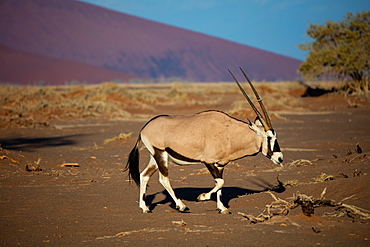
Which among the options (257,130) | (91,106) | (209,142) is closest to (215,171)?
(209,142)

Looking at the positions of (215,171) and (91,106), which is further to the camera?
(91,106)

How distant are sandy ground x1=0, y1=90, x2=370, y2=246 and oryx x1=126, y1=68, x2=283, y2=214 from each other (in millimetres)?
664

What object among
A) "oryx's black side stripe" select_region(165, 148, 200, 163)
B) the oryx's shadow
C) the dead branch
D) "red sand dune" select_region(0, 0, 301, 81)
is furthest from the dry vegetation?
"red sand dune" select_region(0, 0, 301, 81)

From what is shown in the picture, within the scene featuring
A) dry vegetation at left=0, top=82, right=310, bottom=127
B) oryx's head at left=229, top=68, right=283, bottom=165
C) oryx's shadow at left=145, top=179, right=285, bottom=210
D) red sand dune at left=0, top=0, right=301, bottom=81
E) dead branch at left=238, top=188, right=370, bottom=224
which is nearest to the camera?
dead branch at left=238, top=188, right=370, bottom=224

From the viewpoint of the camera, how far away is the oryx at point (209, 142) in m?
7.46

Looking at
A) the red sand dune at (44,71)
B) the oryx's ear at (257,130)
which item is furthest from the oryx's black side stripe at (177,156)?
the red sand dune at (44,71)

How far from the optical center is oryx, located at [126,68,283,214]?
24.5 feet

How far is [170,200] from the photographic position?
856 cm

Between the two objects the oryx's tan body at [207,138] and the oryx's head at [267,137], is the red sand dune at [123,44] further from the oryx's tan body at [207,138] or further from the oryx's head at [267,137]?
the oryx's head at [267,137]

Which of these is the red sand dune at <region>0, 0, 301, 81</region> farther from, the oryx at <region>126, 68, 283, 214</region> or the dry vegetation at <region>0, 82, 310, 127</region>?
the oryx at <region>126, 68, 283, 214</region>

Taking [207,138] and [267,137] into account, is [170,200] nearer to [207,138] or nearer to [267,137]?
[207,138]

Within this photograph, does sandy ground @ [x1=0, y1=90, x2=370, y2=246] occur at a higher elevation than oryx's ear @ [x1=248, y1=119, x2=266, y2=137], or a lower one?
lower

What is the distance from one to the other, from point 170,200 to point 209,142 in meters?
1.62

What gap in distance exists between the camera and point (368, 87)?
32.8 m
